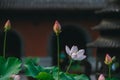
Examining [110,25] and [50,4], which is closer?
[110,25]

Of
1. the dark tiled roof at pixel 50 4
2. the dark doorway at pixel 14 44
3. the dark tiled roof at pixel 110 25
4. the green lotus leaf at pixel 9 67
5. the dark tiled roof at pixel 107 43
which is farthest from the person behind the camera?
the dark doorway at pixel 14 44

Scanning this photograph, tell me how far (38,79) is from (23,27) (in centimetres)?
1528

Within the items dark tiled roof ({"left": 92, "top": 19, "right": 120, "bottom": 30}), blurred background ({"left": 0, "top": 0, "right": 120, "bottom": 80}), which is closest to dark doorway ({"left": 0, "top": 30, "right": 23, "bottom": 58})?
blurred background ({"left": 0, "top": 0, "right": 120, "bottom": 80})

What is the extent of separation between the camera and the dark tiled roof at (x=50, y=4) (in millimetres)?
16203

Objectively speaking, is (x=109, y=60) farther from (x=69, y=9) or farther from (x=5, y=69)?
(x=69, y=9)

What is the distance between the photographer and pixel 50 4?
16.4 metres

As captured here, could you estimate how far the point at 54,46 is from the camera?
1691 cm

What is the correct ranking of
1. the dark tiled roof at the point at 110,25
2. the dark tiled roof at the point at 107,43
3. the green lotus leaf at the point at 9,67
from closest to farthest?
the green lotus leaf at the point at 9,67
the dark tiled roof at the point at 107,43
the dark tiled roof at the point at 110,25

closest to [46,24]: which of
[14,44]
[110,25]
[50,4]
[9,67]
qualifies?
[50,4]

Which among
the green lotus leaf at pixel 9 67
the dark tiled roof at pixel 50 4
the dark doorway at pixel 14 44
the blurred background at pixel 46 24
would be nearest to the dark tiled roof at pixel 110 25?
the green lotus leaf at pixel 9 67

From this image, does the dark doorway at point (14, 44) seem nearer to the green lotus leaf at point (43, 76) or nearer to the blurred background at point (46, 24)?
the blurred background at point (46, 24)

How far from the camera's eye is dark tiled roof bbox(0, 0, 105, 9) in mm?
16203

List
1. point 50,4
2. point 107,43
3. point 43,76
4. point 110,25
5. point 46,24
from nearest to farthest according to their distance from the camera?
point 43,76 → point 107,43 → point 110,25 → point 50,4 → point 46,24

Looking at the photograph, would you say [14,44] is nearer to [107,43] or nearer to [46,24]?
[46,24]
